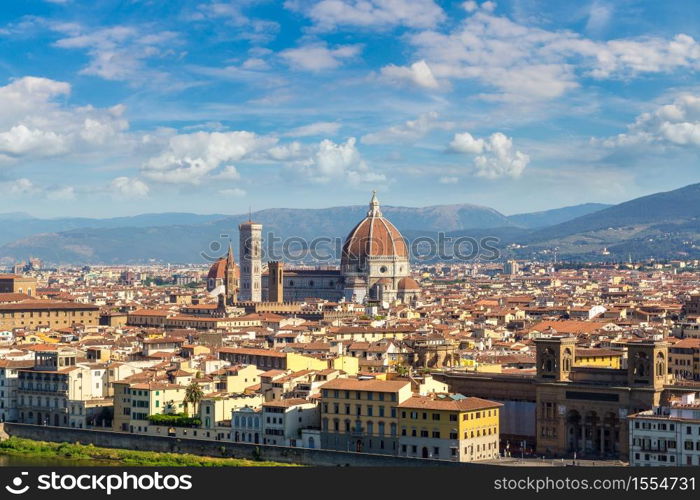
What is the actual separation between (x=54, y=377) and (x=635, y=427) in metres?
24.0

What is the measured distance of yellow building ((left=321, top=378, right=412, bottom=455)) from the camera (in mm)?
46844

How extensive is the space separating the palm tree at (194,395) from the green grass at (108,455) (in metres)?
2.49

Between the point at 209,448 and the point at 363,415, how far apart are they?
6.09 metres

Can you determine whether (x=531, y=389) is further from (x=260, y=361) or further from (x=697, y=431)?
(x=260, y=361)

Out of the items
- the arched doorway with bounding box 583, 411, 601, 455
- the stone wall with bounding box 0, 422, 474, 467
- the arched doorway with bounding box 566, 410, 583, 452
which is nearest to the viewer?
the stone wall with bounding box 0, 422, 474, 467

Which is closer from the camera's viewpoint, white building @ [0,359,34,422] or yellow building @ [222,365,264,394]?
yellow building @ [222,365,264,394]

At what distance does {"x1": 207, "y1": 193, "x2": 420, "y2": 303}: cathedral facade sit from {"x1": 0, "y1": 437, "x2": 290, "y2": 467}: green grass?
254ft

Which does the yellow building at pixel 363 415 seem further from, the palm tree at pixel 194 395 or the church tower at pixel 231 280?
the church tower at pixel 231 280

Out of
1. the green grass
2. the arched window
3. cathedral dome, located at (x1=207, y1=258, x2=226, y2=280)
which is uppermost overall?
cathedral dome, located at (x1=207, y1=258, x2=226, y2=280)

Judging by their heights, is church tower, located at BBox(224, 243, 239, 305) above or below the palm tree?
above

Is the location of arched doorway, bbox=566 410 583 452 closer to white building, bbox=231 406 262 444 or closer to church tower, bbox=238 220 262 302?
white building, bbox=231 406 262 444

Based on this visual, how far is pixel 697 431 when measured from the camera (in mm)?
41844

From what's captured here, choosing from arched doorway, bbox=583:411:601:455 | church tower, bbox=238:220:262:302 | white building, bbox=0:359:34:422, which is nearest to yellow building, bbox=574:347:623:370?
arched doorway, bbox=583:411:601:455

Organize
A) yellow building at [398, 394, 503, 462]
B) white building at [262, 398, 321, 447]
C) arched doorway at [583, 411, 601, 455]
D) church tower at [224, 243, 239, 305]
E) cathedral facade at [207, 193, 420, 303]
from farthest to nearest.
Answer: cathedral facade at [207, 193, 420, 303], church tower at [224, 243, 239, 305], white building at [262, 398, 321, 447], arched doorway at [583, 411, 601, 455], yellow building at [398, 394, 503, 462]
